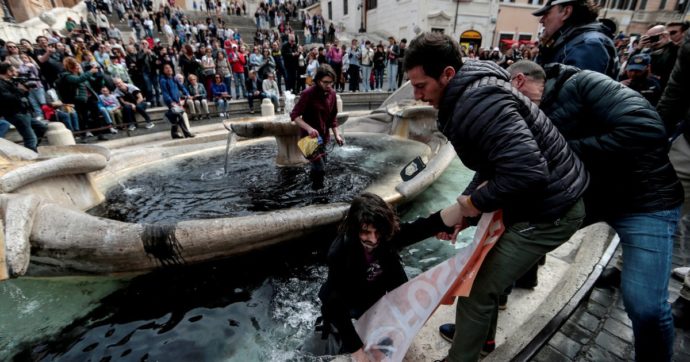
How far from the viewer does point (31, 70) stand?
24.4 ft

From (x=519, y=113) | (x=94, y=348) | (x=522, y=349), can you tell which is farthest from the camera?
(x=94, y=348)

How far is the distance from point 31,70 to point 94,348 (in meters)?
8.46

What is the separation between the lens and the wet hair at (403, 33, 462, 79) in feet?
4.41

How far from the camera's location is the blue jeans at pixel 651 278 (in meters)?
1.54

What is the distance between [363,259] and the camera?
2043 millimetres

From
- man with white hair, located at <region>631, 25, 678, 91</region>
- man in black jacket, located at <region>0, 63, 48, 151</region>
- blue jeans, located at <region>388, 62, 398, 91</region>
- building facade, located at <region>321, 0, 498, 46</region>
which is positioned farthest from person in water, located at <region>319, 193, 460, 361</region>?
building facade, located at <region>321, 0, 498, 46</region>

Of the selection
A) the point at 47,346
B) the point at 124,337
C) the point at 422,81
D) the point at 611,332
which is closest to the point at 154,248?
the point at 124,337

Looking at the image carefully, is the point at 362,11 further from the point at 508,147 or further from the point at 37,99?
the point at 508,147

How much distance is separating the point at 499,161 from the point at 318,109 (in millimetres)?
3069

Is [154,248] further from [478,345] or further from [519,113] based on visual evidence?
[519,113]

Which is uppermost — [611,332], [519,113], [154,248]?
[519,113]

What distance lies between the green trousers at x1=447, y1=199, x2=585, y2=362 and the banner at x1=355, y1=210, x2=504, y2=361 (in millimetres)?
68

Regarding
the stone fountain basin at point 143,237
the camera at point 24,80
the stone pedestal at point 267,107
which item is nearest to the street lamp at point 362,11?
the stone pedestal at point 267,107

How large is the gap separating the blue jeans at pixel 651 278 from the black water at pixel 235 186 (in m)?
2.75
